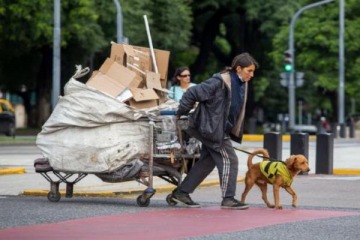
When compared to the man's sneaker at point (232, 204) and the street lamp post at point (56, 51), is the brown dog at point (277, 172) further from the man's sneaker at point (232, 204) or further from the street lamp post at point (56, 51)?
the street lamp post at point (56, 51)

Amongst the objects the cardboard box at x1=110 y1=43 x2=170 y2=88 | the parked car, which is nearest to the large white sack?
the cardboard box at x1=110 y1=43 x2=170 y2=88

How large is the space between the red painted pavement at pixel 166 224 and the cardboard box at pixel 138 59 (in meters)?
2.02

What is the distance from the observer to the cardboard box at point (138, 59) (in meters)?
15.5

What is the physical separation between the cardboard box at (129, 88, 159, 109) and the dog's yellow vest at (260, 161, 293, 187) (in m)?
1.62

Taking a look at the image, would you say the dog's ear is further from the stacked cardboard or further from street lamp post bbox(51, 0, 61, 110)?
street lamp post bbox(51, 0, 61, 110)

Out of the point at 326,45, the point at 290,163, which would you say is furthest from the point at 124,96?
the point at 326,45

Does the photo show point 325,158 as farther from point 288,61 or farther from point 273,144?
point 288,61

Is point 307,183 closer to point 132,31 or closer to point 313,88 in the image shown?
point 132,31

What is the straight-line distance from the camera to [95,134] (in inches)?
589

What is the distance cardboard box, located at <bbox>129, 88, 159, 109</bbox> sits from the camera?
49.4 feet

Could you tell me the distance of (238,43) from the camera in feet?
212

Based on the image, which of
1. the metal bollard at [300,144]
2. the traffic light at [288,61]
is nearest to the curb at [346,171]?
the metal bollard at [300,144]

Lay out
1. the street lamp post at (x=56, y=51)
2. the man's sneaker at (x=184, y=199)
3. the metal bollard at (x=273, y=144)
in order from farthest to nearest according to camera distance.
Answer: the street lamp post at (x=56, y=51)
the metal bollard at (x=273, y=144)
the man's sneaker at (x=184, y=199)

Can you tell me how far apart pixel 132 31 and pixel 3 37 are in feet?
18.1
